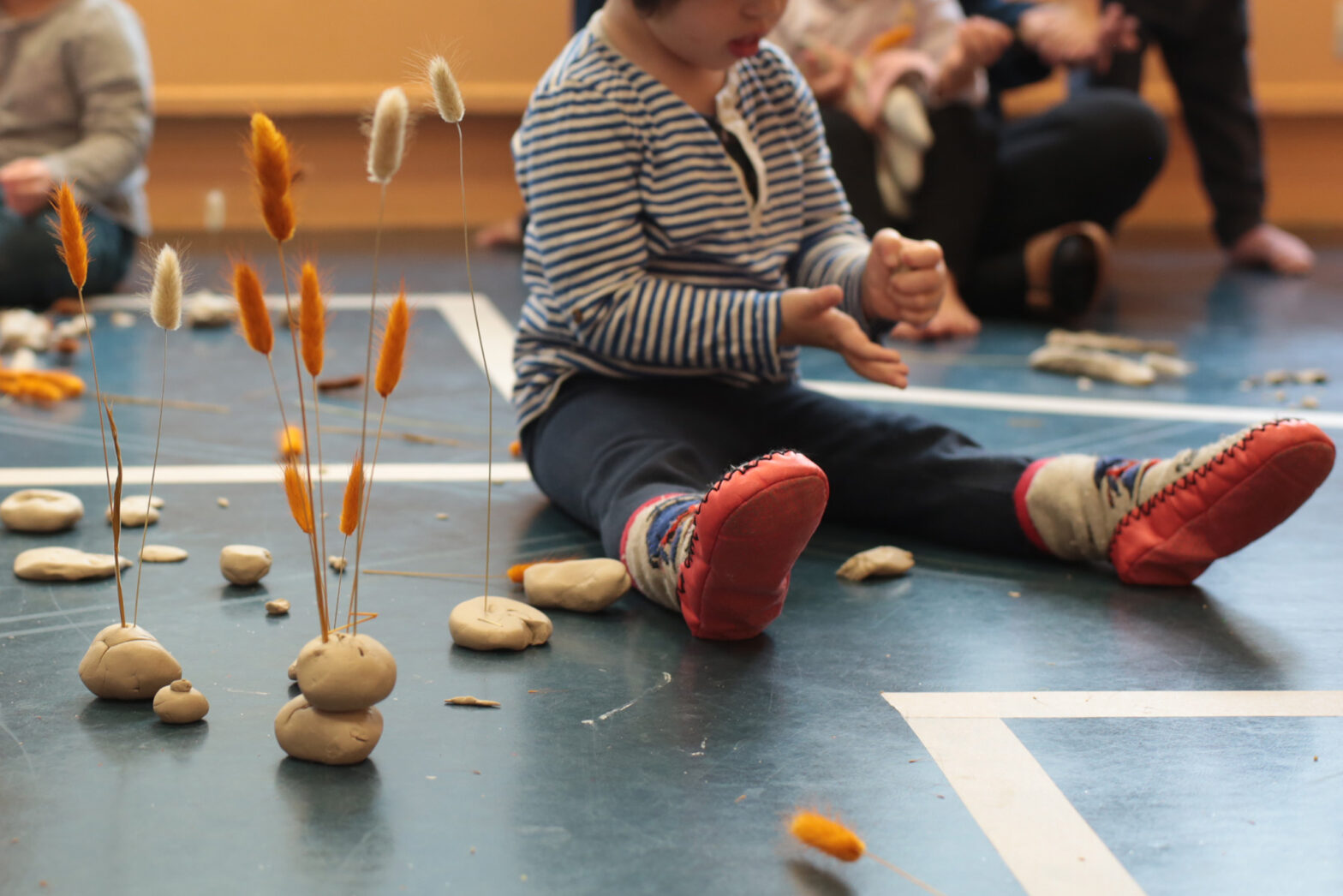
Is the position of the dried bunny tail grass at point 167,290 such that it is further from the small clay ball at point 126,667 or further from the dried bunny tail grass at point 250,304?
the small clay ball at point 126,667

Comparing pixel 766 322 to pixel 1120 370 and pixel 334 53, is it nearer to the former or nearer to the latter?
pixel 1120 370

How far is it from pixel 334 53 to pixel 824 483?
3372mm

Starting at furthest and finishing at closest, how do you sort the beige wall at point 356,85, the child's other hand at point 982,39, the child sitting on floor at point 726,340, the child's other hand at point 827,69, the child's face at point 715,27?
the beige wall at point 356,85, the child's other hand at point 827,69, the child's other hand at point 982,39, the child's face at point 715,27, the child sitting on floor at point 726,340

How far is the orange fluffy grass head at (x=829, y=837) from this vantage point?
A: 2.23 ft

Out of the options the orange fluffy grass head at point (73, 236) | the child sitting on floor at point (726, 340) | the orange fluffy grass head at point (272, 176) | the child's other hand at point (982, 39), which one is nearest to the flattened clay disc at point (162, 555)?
the child sitting on floor at point (726, 340)

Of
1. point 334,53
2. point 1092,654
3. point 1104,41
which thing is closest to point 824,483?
point 1092,654

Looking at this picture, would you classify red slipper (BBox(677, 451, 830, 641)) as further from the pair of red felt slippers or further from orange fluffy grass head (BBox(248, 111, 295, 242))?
orange fluffy grass head (BBox(248, 111, 295, 242))

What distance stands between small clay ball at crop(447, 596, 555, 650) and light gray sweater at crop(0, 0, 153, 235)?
192 cm

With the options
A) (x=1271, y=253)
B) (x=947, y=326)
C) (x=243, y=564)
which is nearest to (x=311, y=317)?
(x=243, y=564)

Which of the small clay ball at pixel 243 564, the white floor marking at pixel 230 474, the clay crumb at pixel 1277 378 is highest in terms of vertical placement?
the small clay ball at pixel 243 564

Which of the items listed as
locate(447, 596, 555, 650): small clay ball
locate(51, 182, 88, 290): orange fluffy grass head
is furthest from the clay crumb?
locate(51, 182, 88, 290): orange fluffy grass head

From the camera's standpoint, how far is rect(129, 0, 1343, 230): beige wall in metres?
3.81

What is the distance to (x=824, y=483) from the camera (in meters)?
0.91

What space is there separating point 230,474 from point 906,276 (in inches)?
29.6
